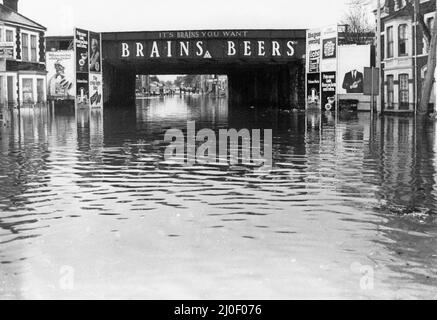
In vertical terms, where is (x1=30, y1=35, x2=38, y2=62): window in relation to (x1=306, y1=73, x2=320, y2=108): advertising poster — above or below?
above

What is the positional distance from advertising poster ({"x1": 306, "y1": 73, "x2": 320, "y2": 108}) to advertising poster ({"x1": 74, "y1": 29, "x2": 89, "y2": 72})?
1585 cm

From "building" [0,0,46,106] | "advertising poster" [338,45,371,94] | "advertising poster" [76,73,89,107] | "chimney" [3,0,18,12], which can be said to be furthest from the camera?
"chimney" [3,0,18,12]

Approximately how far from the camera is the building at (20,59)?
49281mm

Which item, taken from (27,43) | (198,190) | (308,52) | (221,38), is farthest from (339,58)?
(198,190)

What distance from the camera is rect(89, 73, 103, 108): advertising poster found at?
159 ft

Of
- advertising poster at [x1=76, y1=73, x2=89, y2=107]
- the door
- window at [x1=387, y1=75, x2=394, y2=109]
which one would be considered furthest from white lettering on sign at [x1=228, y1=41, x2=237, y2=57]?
the door

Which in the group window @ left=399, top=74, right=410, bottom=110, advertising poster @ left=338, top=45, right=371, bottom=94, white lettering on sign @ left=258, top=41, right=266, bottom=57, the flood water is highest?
white lettering on sign @ left=258, top=41, right=266, bottom=57

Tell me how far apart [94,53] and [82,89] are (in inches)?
107

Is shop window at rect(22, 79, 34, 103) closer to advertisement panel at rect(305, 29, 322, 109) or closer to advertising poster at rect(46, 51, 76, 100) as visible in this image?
advertising poster at rect(46, 51, 76, 100)

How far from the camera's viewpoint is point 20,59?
52125mm

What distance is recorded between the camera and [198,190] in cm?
1077

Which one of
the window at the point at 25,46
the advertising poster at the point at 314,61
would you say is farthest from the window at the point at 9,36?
the advertising poster at the point at 314,61
